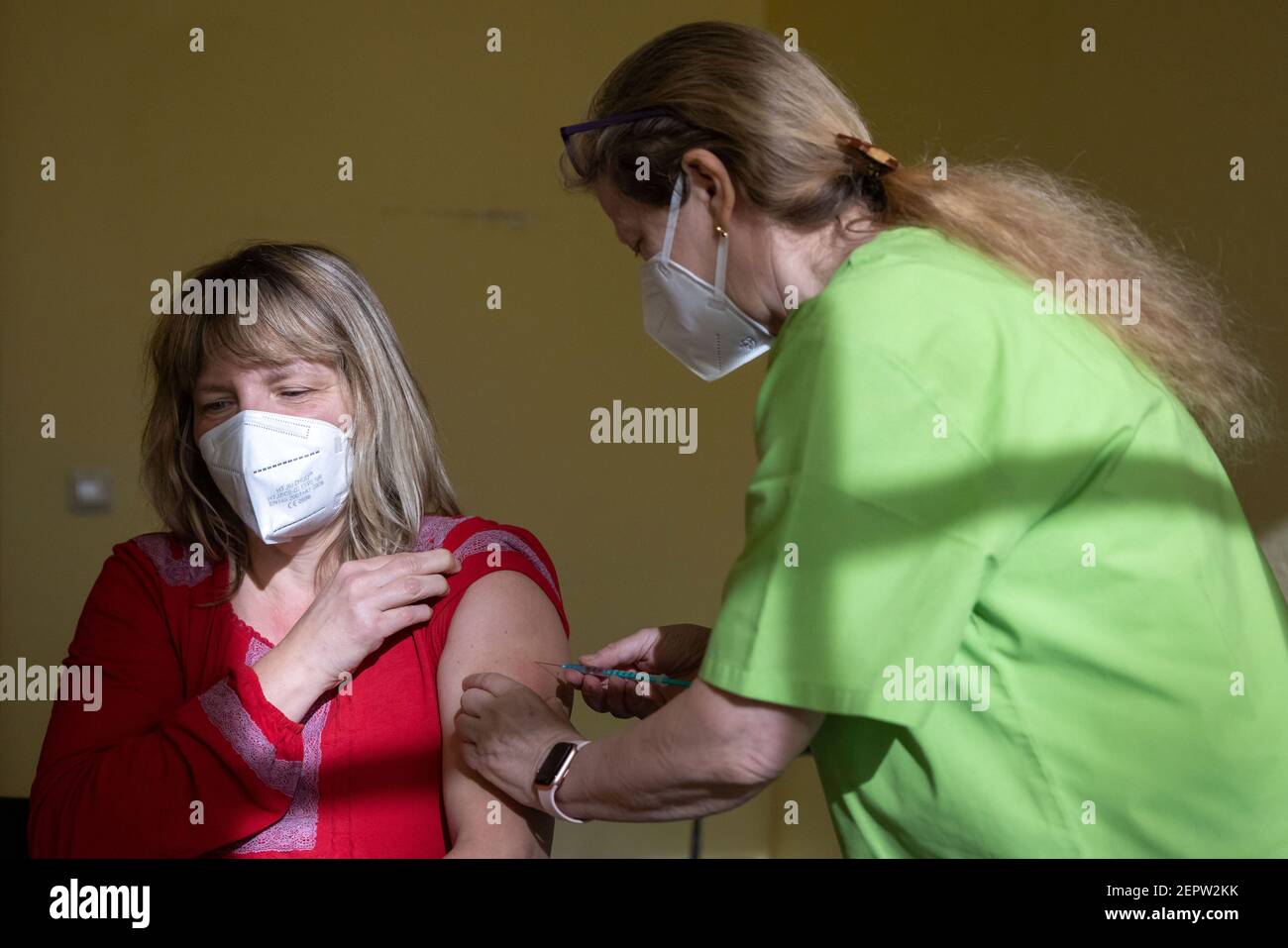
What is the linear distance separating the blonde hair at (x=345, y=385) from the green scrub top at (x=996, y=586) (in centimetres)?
81

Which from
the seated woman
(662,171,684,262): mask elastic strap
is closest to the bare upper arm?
the seated woman

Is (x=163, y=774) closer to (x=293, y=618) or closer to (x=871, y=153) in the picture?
(x=293, y=618)

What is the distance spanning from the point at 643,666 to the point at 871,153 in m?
0.78

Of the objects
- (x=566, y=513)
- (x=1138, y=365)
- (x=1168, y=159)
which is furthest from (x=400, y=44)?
(x=1138, y=365)

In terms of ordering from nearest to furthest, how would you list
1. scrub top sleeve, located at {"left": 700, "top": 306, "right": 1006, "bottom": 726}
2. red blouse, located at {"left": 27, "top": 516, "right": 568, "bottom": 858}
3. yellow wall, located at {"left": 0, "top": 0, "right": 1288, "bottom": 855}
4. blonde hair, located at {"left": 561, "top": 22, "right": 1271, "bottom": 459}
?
1. scrub top sleeve, located at {"left": 700, "top": 306, "right": 1006, "bottom": 726}
2. blonde hair, located at {"left": 561, "top": 22, "right": 1271, "bottom": 459}
3. red blouse, located at {"left": 27, "top": 516, "right": 568, "bottom": 858}
4. yellow wall, located at {"left": 0, "top": 0, "right": 1288, "bottom": 855}

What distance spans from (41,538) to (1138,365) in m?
2.93

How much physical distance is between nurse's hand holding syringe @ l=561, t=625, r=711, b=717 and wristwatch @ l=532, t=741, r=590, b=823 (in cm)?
30

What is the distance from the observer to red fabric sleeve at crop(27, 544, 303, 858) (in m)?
1.62

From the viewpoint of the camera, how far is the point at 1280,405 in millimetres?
2117

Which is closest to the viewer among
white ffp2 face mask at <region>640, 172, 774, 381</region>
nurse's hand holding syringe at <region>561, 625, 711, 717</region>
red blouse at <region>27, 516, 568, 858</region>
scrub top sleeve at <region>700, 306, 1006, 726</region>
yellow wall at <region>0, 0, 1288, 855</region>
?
scrub top sleeve at <region>700, 306, 1006, 726</region>

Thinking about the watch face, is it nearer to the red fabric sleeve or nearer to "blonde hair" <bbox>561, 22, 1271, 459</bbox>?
the red fabric sleeve

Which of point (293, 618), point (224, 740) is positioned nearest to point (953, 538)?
point (224, 740)

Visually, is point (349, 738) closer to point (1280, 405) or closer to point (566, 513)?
point (1280, 405)

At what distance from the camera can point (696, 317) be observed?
1.64 metres
